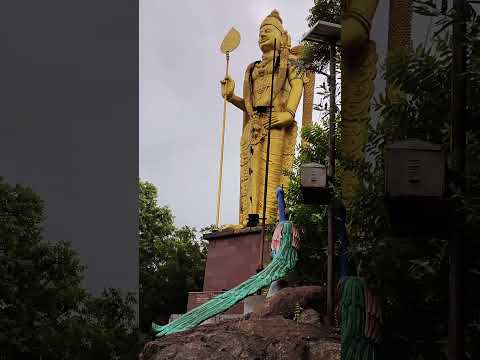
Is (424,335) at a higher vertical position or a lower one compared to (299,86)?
lower

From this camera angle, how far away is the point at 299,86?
21406mm

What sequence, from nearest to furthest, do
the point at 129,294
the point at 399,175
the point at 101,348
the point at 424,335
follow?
the point at 399,175 → the point at 424,335 → the point at 101,348 → the point at 129,294

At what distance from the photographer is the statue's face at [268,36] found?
872 inches

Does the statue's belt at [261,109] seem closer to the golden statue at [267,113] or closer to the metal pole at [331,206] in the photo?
the golden statue at [267,113]

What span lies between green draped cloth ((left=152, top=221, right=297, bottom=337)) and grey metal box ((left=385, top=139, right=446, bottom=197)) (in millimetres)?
9421

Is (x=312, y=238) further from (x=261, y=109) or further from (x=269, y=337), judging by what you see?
(x=261, y=109)

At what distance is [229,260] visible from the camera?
66.3 ft

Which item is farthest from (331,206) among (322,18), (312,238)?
(322,18)

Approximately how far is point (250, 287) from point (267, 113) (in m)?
9.59

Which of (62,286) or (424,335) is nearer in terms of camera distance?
(424,335)

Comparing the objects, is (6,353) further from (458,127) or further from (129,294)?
(458,127)

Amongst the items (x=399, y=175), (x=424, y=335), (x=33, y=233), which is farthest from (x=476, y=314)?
(x=33, y=233)

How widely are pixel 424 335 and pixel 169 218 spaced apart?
27751 mm

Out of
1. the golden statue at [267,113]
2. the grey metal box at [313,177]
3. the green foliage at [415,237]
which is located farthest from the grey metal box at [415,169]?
the golden statue at [267,113]
